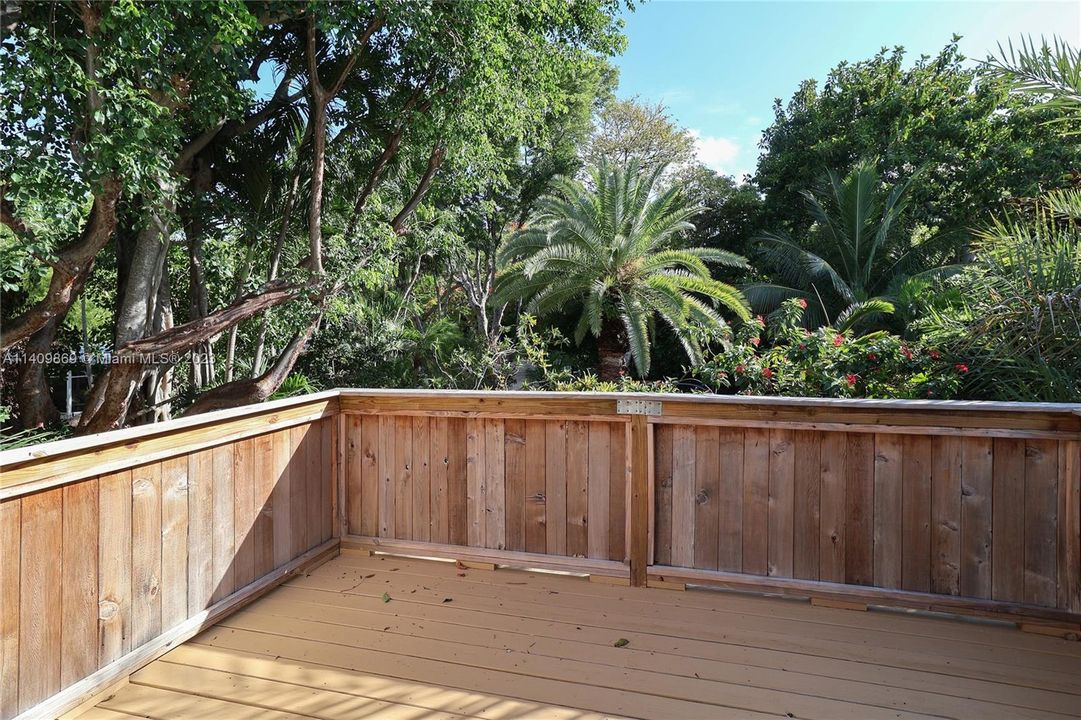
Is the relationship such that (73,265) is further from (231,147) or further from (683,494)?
(683,494)

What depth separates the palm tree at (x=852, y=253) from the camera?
1312 cm

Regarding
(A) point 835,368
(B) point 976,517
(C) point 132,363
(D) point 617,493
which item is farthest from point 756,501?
(C) point 132,363

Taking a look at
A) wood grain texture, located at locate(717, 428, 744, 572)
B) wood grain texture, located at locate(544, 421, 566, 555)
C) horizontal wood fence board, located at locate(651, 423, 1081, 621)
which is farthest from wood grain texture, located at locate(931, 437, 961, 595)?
wood grain texture, located at locate(544, 421, 566, 555)

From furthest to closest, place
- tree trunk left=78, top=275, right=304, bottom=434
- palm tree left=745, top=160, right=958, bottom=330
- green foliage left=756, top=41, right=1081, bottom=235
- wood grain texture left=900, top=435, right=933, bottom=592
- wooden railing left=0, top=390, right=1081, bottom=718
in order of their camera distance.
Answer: palm tree left=745, top=160, right=958, bottom=330 < green foliage left=756, top=41, right=1081, bottom=235 < tree trunk left=78, top=275, right=304, bottom=434 < wood grain texture left=900, top=435, right=933, bottom=592 < wooden railing left=0, top=390, right=1081, bottom=718

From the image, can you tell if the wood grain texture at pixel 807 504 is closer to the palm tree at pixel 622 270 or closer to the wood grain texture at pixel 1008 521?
the wood grain texture at pixel 1008 521

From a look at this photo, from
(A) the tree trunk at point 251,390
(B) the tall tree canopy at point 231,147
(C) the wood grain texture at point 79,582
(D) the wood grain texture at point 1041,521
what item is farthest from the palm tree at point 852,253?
(C) the wood grain texture at point 79,582

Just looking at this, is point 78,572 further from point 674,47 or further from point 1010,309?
point 674,47

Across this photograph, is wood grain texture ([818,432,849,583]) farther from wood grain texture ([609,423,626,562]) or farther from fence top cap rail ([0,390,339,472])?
fence top cap rail ([0,390,339,472])

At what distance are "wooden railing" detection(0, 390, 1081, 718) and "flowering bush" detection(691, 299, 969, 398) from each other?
177cm

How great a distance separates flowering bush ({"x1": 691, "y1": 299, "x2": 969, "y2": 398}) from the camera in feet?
15.3

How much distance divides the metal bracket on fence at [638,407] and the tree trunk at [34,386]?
672cm

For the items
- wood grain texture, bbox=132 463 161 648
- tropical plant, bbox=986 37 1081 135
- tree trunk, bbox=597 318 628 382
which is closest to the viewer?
wood grain texture, bbox=132 463 161 648

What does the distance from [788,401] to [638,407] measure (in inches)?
29.0

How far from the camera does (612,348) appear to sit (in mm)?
12344
